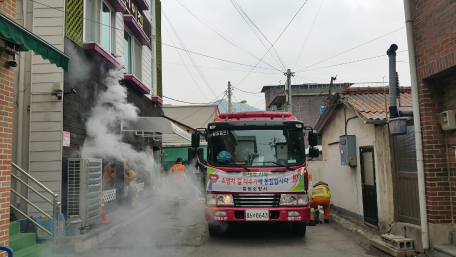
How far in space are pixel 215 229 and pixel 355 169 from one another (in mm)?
4375

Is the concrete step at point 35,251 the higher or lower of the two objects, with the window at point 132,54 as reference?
lower

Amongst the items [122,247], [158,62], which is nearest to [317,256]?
[122,247]

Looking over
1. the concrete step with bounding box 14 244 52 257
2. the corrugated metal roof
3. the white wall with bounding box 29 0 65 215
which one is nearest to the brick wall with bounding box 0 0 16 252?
the concrete step with bounding box 14 244 52 257

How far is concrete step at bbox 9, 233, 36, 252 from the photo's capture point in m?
5.55

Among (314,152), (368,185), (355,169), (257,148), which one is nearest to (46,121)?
(257,148)

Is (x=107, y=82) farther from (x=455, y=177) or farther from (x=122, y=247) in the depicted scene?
(x=455, y=177)

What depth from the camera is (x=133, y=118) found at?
37.9ft

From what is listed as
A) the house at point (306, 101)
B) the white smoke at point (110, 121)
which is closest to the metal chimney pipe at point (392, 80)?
the white smoke at point (110, 121)

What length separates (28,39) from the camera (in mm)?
4742

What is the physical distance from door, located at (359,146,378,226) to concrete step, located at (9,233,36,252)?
7.28 meters

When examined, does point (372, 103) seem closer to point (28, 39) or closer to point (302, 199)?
point (302, 199)

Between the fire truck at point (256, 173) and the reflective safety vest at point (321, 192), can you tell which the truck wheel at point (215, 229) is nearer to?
the fire truck at point (256, 173)

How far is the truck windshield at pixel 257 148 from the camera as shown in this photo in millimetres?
7551

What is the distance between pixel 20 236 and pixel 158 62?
11200 mm
